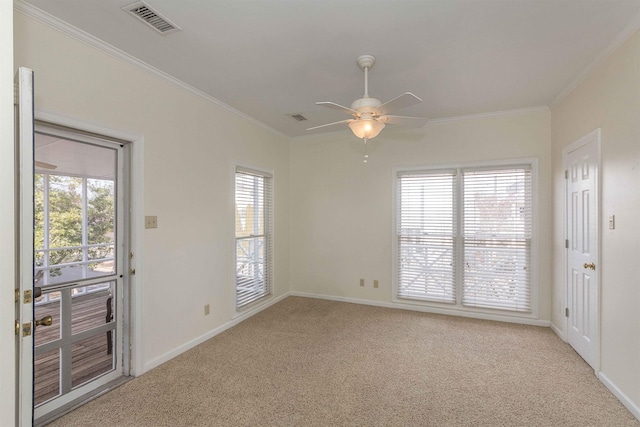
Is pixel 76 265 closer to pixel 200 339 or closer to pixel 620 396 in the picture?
pixel 200 339

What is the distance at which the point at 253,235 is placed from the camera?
4465 millimetres

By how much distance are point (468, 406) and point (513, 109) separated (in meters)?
3.53

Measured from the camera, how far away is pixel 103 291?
2596 mm

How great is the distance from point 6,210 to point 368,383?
2588mm

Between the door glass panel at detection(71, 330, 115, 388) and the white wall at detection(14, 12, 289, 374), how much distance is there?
30 cm

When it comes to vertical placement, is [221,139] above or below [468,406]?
above

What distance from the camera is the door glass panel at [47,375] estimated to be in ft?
7.35

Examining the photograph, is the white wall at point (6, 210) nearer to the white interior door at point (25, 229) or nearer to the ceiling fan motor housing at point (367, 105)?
the white interior door at point (25, 229)

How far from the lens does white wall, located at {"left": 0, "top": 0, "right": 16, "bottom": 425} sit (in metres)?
1.05

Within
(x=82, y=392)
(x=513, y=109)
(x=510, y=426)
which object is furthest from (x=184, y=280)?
(x=513, y=109)

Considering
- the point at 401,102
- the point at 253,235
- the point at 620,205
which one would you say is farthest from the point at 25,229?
the point at 620,205

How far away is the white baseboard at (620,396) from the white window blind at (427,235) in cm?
183

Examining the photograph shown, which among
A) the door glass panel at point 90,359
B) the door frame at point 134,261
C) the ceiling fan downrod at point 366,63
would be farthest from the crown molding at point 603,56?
the door glass panel at point 90,359

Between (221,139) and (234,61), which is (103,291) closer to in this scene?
(221,139)
